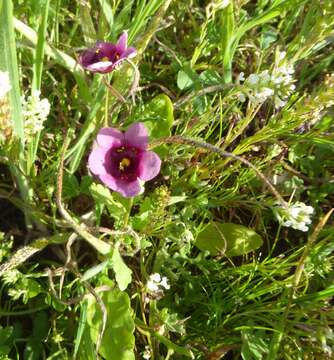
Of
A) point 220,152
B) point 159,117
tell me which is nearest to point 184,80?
point 159,117

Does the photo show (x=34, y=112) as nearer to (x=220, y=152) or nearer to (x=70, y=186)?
(x=70, y=186)

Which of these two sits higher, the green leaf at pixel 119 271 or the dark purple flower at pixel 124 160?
the dark purple flower at pixel 124 160

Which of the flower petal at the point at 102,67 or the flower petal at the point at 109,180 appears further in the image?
the flower petal at the point at 109,180

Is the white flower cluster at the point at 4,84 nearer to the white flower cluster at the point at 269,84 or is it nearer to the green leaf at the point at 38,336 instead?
the white flower cluster at the point at 269,84

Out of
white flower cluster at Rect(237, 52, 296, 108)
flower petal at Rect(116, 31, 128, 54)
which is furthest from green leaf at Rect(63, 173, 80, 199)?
white flower cluster at Rect(237, 52, 296, 108)

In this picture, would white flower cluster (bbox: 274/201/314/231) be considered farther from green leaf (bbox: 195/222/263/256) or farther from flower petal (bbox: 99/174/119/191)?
flower petal (bbox: 99/174/119/191)

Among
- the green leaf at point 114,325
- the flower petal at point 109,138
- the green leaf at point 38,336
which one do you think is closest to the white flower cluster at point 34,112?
the flower petal at point 109,138
